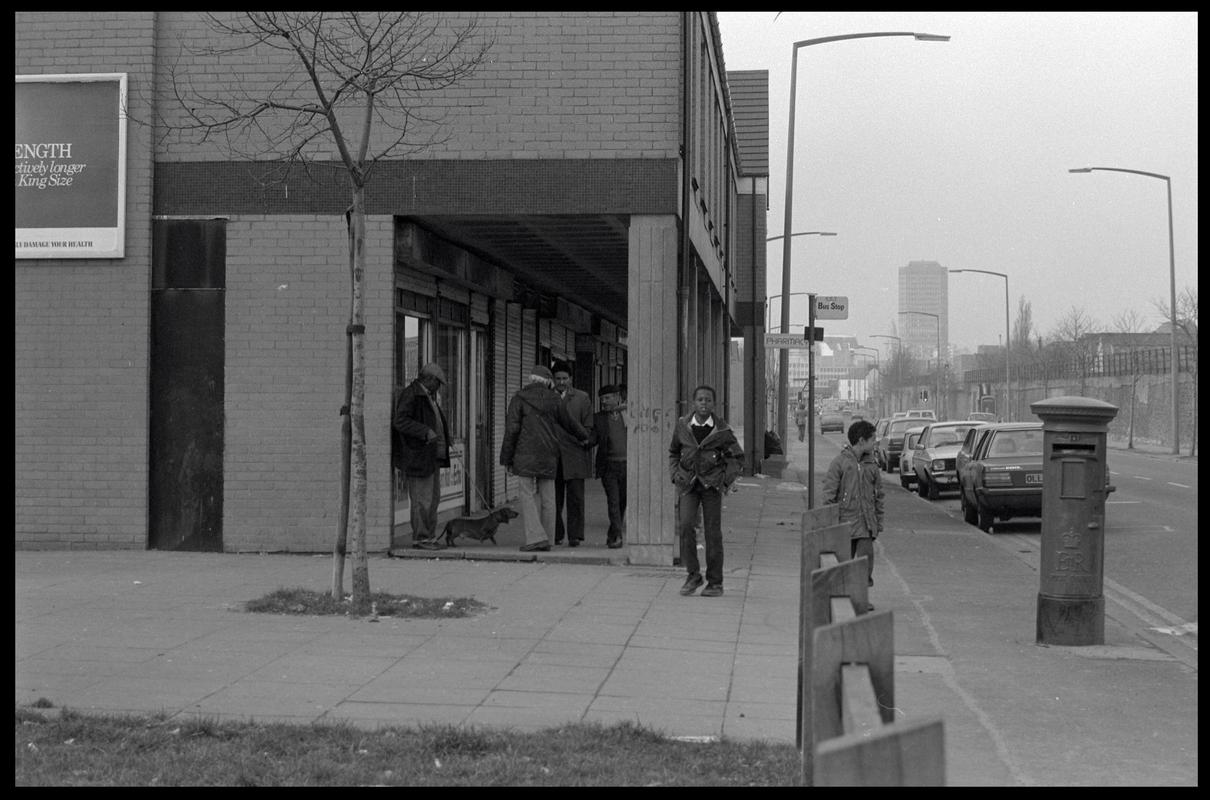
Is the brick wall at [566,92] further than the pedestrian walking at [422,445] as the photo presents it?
No

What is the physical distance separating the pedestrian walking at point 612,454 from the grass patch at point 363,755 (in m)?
7.87

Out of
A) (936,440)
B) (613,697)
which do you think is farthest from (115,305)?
(936,440)

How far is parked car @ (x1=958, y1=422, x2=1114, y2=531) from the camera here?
18.4 m

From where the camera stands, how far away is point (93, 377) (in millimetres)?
12930

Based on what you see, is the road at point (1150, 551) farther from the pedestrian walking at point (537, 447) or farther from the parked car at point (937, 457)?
the pedestrian walking at point (537, 447)

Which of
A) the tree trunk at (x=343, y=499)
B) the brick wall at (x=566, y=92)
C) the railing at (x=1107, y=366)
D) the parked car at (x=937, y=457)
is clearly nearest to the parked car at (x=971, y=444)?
the parked car at (x=937, y=457)

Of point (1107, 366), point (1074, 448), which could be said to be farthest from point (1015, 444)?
point (1107, 366)

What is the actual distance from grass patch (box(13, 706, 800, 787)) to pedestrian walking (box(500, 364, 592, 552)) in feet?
23.3

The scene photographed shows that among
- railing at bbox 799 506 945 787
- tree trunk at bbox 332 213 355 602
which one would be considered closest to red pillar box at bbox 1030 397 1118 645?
railing at bbox 799 506 945 787

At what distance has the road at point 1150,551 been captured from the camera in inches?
430

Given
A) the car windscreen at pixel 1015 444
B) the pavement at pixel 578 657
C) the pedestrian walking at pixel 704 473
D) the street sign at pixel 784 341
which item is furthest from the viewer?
the street sign at pixel 784 341

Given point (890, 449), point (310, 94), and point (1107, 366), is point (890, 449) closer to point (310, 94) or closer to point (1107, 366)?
point (310, 94)

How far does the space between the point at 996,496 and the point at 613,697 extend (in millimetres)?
12554
